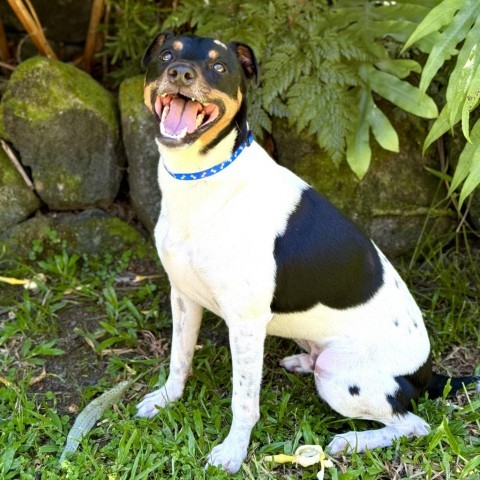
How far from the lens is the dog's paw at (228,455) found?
3.17 metres

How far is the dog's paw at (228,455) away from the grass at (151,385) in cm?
5

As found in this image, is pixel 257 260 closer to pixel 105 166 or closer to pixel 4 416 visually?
pixel 4 416

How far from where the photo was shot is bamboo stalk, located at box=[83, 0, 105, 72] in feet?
15.6

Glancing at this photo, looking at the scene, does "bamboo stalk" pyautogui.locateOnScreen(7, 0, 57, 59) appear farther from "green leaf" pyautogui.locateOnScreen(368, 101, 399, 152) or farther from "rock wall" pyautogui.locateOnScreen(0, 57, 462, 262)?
"green leaf" pyautogui.locateOnScreen(368, 101, 399, 152)

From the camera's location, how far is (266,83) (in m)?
4.07

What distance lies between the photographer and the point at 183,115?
2850 mm

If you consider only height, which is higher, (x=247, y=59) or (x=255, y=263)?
(x=247, y=59)

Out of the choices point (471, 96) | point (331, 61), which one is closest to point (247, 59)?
point (471, 96)

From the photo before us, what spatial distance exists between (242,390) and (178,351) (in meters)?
0.51

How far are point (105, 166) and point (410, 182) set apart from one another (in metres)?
2.01

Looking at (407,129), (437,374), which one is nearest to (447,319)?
(437,374)

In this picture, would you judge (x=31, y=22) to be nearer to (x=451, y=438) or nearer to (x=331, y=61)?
(x=331, y=61)

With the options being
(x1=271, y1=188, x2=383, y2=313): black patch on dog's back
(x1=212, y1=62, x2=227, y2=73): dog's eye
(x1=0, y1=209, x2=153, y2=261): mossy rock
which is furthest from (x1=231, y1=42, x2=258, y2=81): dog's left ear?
(x1=0, y1=209, x2=153, y2=261): mossy rock

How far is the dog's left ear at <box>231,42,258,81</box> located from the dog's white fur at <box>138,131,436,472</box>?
1.06 ft
